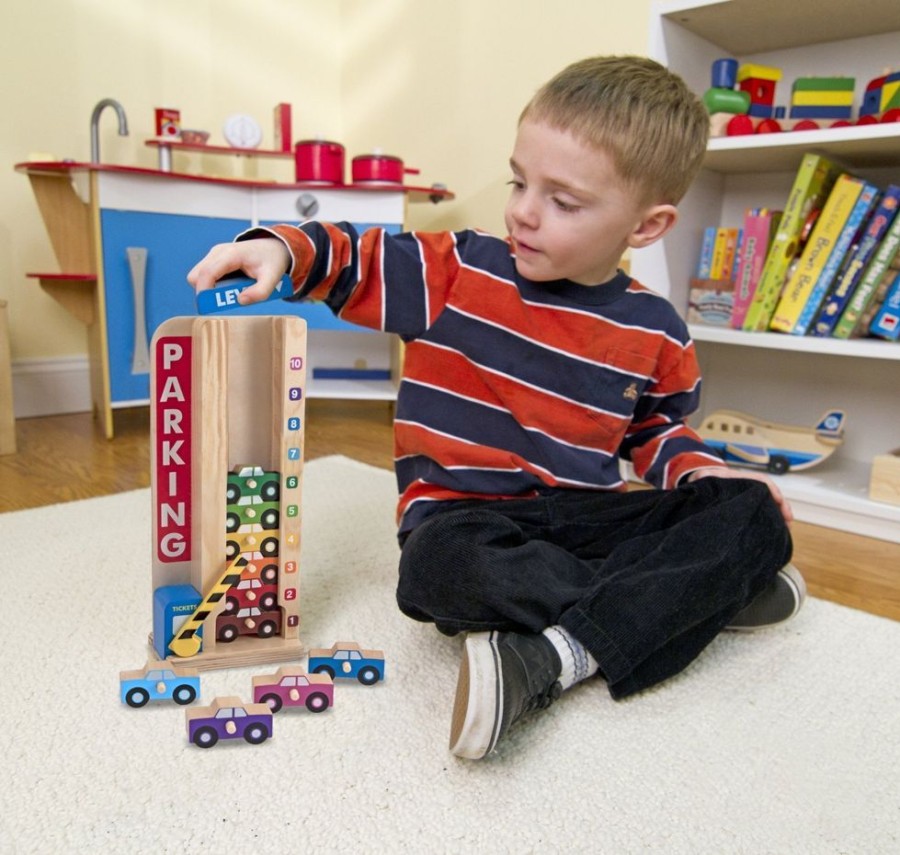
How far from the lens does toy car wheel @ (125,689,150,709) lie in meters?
0.67

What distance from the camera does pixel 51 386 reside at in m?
1.90

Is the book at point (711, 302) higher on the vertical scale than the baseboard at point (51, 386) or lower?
higher

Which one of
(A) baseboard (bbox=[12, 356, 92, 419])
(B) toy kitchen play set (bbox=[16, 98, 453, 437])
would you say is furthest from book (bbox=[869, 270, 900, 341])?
(A) baseboard (bbox=[12, 356, 92, 419])

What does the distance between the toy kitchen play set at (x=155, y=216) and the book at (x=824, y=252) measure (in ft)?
2.72

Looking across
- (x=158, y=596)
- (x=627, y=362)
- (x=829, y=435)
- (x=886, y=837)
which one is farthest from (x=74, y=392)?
(x=886, y=837)

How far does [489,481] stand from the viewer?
2.79 feet

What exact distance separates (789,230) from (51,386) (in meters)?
1.59

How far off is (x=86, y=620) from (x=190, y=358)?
1.02 feet

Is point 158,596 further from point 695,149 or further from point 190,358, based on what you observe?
point 695,149

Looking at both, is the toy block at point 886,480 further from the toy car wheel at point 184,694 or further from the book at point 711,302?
the toy car wheel at point 184,694

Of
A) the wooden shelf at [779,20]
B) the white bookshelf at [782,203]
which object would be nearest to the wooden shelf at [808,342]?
the white bookshelf at [782,203]

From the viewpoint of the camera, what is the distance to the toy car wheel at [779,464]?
4.52ft

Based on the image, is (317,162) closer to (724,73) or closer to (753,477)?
(724,73)

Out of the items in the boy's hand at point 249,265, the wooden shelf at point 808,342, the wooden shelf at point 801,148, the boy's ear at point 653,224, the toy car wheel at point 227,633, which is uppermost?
the wooden shelf at point 801,148
